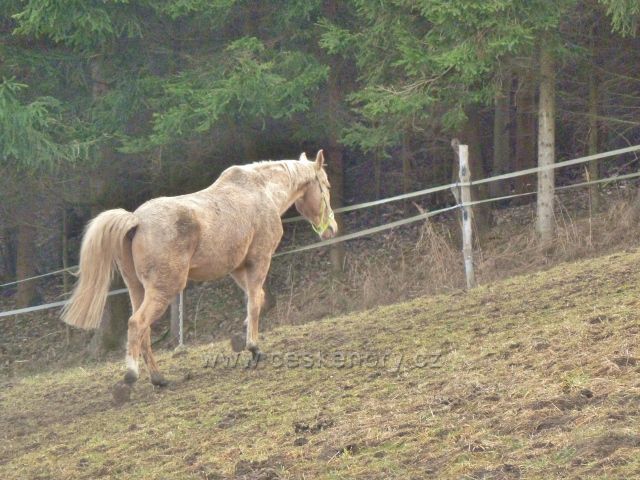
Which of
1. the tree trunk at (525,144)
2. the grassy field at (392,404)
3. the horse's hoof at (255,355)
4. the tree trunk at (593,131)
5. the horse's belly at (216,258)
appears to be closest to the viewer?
the grassy field at (392,404)

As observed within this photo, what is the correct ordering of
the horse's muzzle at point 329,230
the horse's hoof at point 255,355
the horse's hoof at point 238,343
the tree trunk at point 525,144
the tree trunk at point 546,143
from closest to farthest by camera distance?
the horse's hoof at point 255,355, the horse's hoof at point 238,343, the horse's muzzle at point 329,230, the tree trunk at point 546,143, the tree trunk at point 525,144

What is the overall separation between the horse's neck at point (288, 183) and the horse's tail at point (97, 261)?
173cm

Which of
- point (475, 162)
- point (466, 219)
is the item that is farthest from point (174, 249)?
point (475, 162)

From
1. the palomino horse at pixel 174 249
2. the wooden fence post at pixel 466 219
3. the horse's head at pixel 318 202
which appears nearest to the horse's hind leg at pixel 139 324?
the palomino horse at pixel 174 249

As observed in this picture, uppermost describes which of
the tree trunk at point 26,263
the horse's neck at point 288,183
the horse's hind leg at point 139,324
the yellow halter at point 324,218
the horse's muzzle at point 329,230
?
the horse's neck at point 288,183

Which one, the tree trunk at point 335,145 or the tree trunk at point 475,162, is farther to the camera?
the tree trunk at point 475,162

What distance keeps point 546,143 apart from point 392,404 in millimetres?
7926

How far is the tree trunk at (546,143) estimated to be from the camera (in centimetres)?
1340

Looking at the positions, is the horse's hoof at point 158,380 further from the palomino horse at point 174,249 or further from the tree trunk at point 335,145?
the tree trunk at point 335,145

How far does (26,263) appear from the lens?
1836 cm

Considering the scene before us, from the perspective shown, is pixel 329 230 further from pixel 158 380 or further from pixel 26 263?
pixel 26 263

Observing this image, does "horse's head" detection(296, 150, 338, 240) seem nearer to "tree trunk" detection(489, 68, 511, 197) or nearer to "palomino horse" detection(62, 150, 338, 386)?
"palomino horse" detection(62, 150, 338, 386)

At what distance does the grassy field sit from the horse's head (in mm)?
999

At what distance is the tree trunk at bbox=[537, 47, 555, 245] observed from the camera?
13398 millimetres
